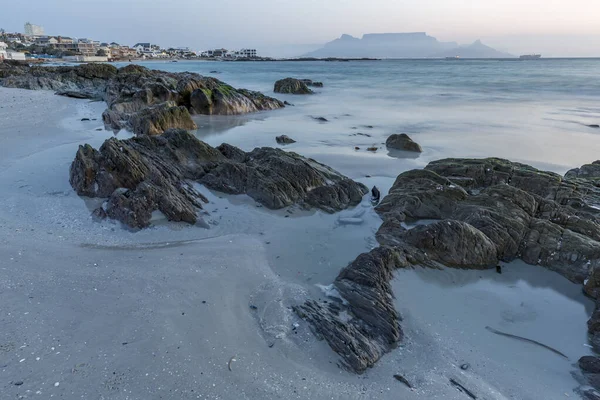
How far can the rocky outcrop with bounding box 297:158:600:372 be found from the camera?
441 cm

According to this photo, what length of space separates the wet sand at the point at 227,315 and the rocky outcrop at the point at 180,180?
16.7 inches

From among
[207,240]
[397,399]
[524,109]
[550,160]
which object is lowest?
[397,399]

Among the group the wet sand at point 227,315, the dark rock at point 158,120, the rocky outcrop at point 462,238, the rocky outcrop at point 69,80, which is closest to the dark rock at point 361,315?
the rocky outcrop at point 462,238

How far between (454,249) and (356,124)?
14.3m

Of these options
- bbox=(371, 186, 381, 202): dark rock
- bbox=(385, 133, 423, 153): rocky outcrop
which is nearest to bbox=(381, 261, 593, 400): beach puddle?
bbox=(371, 186, 381, 202): dark rock

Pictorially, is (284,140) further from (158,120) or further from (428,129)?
(428,129)

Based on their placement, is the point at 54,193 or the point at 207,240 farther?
the point at 54,193

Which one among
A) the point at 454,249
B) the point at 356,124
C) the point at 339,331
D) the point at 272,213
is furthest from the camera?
the point at 356,124

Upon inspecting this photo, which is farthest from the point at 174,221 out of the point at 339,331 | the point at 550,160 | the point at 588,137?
the point at 588,137

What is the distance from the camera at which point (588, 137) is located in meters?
16.0

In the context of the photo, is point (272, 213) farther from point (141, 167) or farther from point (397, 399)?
point (397, 399)

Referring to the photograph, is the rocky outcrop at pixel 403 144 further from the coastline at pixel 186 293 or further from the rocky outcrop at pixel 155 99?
the rocky outcrop at pixel 155 99

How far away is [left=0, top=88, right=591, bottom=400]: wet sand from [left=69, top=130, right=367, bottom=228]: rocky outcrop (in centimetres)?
42

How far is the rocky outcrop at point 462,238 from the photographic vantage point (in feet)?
14.5
